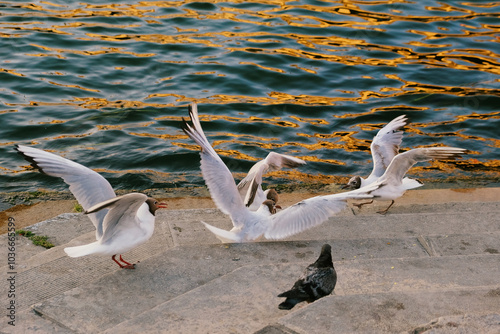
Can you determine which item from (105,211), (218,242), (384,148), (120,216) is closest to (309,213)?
(218,242)

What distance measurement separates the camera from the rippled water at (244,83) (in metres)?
10.0

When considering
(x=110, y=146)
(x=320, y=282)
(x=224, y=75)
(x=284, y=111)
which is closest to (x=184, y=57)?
(x=224, y=75)

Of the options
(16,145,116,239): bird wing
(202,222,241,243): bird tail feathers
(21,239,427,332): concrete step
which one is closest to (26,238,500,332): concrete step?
(21,239,427,332): concrete step

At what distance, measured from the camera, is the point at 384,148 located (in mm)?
8086

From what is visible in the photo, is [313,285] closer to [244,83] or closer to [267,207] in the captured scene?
[267,207]

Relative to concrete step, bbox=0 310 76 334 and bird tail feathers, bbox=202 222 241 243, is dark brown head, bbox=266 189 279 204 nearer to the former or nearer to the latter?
bird tail feathers, bbox=202 222 241 243

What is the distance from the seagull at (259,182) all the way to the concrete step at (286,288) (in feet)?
6.25

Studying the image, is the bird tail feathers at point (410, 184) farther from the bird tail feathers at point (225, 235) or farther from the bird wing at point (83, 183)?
the bird wing at point (83, 183)

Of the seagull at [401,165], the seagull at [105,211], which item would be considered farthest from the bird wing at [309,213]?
the seagull at [401,165]

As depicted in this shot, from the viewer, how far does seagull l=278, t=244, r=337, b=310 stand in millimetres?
4250

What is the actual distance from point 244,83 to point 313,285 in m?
8.80

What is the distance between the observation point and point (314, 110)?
11828 mm

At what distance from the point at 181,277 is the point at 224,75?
8585mm

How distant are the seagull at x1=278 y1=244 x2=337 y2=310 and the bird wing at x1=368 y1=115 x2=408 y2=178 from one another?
3720 mm
